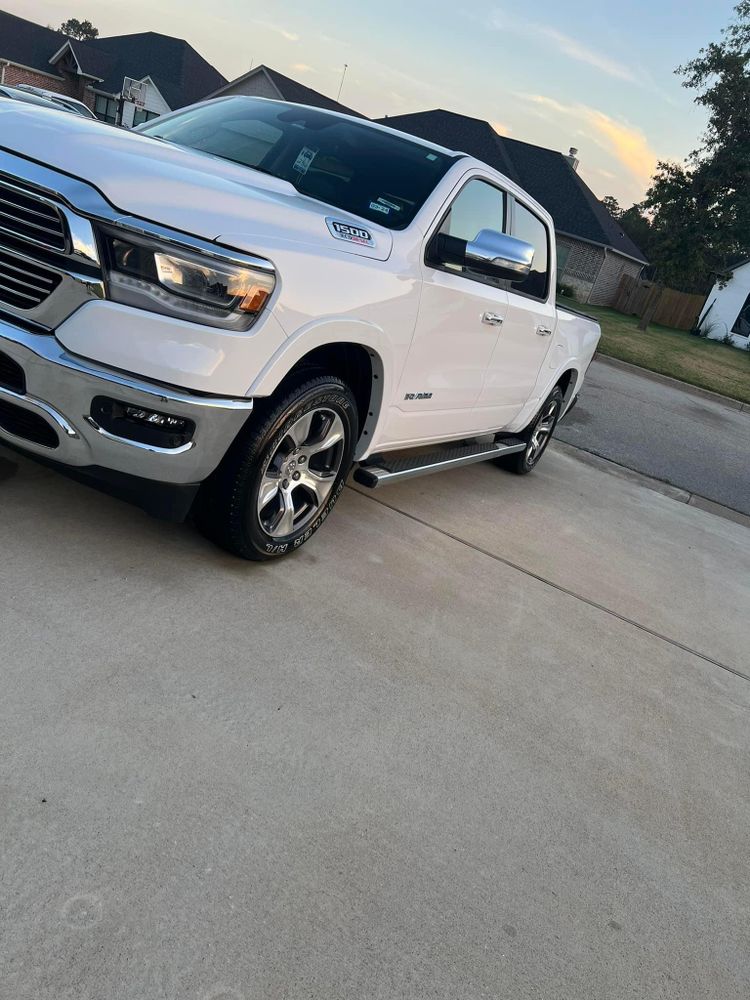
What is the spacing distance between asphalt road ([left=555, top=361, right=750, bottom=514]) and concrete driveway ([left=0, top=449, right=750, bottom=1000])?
15.2ft

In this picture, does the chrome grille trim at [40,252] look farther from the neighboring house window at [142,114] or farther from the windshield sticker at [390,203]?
the neighboring house window at [142,114]

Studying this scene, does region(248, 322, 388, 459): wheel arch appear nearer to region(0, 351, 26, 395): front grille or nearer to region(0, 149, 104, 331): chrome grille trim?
region(0, 149, 104, 331): chrome grille trim

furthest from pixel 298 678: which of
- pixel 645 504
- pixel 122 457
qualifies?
pixel 645 504

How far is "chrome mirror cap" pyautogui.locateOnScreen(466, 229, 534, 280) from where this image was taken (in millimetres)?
4047

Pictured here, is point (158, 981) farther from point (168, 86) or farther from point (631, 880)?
point (168, 86)

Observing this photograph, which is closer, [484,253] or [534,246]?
[484,253]

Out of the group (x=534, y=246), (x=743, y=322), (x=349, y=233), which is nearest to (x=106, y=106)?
(x=743, y=322)

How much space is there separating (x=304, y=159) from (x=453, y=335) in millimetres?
1168

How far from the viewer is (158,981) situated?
1.88 m

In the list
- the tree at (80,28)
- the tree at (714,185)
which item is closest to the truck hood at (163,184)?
the tree at (714,185)

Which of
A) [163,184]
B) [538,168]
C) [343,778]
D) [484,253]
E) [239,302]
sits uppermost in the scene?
[538,168]

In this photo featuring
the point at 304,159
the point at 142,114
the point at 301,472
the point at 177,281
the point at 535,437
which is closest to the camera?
the point at 177,281

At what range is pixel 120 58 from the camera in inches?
1821

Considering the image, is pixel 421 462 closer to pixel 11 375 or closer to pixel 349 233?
pixel 349 233
